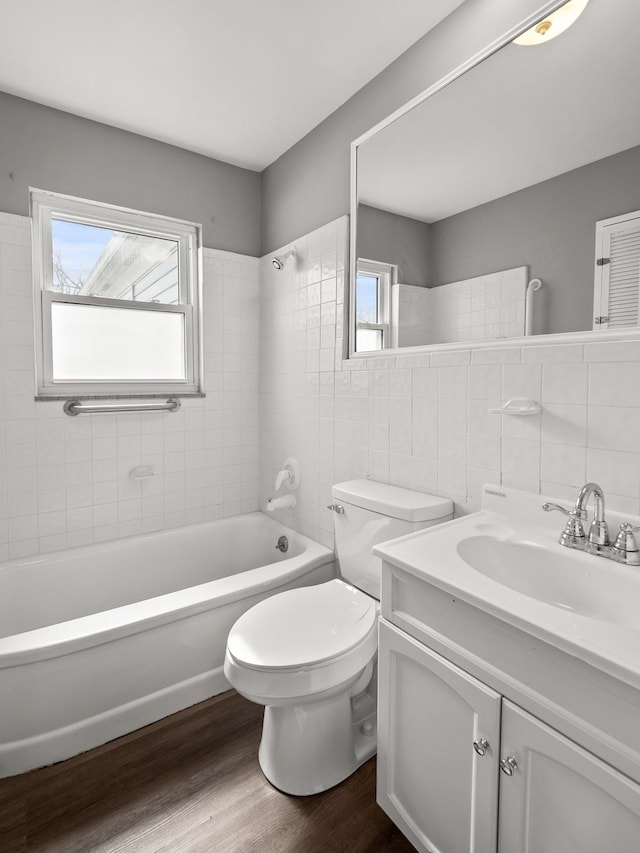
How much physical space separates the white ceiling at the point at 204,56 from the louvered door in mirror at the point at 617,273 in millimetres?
986

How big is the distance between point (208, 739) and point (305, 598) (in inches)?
23.9

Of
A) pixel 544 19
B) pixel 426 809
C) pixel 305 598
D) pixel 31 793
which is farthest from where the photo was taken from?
pixel 305 598

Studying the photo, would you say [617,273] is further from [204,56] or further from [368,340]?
[204,56]

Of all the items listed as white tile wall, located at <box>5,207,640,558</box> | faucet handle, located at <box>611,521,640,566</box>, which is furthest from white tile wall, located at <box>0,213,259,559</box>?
faucet handle, located at <box>611,521,640,566</box>

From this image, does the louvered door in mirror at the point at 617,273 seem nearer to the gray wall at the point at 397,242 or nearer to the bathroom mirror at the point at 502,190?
the bathroom mirror at the point at 502,190

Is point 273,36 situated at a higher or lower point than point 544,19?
higher

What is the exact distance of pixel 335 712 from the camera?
1.45m

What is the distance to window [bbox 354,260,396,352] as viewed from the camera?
A: 182cm

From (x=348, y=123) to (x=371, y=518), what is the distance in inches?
66.8

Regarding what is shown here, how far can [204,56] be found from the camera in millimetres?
1752

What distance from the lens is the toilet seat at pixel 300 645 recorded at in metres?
1.26

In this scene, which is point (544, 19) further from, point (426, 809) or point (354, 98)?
point (426, 809)

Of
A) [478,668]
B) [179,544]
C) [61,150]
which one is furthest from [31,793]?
[61,150]

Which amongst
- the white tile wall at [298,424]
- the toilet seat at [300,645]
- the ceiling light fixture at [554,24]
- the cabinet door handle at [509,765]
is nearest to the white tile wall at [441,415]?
the white tile wall at [298,424]
